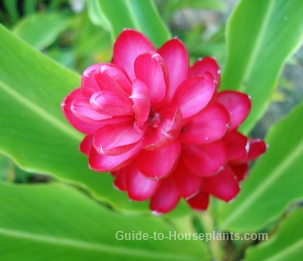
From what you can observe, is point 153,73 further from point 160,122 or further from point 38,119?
point 38,119

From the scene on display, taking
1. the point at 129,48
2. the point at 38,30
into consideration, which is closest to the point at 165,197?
the point at 129,48

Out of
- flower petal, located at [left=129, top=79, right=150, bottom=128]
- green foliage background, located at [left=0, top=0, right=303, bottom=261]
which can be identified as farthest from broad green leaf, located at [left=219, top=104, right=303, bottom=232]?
flower petal, located at [left=129, top=79, right=150, bottom=128]

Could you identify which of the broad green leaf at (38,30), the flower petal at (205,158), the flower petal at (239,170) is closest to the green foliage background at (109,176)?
the flower petal at (239,170)

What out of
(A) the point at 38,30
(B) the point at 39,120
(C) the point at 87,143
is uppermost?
(C) the point at 87,143

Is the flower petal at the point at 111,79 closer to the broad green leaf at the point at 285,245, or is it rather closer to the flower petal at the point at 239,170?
the flower petal at the point at 239,170

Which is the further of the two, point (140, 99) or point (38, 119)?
point (38, 119)

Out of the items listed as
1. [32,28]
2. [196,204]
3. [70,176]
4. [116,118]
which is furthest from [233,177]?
[32,28]
